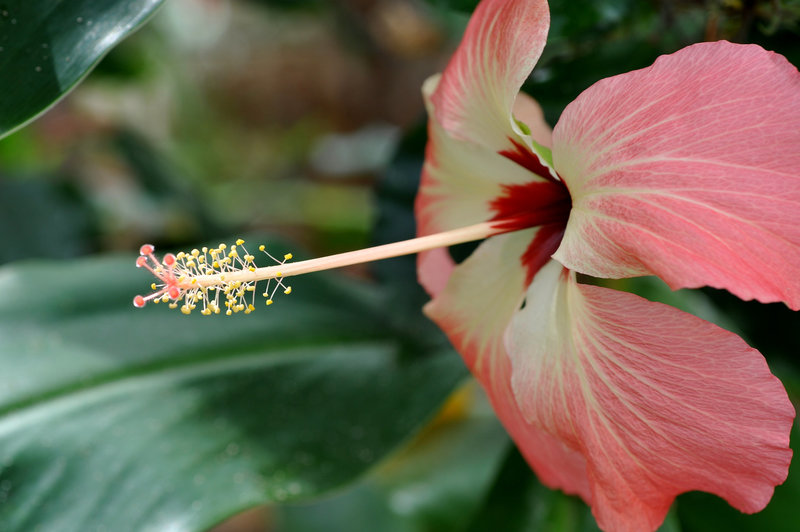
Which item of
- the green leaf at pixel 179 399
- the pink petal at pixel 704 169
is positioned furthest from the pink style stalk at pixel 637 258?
the green leaf at pixel 179 399

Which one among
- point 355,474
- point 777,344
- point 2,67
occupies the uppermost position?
point 2,67

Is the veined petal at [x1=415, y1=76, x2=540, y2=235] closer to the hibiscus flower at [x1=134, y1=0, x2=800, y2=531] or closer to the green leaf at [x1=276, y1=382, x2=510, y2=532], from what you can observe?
the hibiscus flower at [x1=134, y1=0, x2=800, y2=531]

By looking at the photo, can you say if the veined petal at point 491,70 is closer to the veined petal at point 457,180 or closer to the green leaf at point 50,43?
the veined petal at point 457,180

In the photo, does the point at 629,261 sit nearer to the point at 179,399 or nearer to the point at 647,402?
the point at 647,402

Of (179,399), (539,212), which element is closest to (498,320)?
(539,212)

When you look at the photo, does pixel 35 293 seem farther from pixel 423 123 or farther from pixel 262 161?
pixel 262 161

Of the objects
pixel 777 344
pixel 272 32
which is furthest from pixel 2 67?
pixel 272 32
